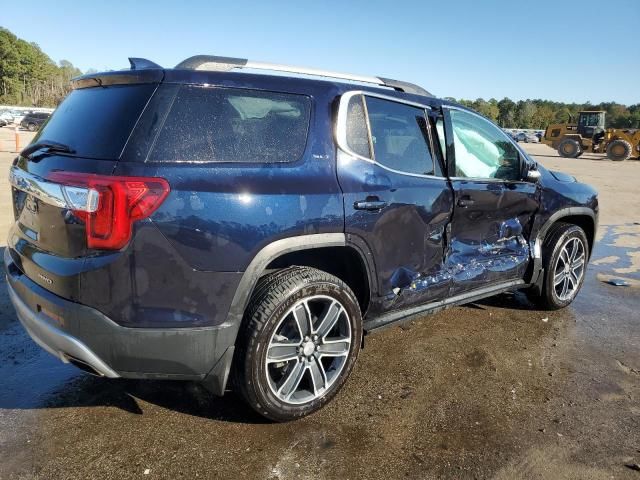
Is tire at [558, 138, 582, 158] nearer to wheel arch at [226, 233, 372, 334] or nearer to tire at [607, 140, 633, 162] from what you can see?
tire at [607, 140, 633, 162]

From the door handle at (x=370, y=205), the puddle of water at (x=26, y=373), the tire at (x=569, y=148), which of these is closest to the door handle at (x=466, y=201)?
the door handle at (x=370, y=205)

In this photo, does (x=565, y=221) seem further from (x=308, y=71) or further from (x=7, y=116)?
(x=7, y=116)

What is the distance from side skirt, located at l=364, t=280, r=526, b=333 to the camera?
3186mm

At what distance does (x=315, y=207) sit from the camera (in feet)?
8.71

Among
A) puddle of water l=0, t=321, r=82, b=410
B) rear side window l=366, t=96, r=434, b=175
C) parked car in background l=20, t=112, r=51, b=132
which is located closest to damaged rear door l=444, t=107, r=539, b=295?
rear side window l=366, t=96, r=434, b=175

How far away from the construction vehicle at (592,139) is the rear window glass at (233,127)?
1205 inches

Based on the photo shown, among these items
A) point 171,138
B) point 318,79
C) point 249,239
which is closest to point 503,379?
point 249,239

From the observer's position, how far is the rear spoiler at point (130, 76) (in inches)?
95.5

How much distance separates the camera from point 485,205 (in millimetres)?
→ 3801

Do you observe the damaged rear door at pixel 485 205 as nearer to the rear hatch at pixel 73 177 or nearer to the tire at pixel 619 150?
the rear hatch at pixel 73 177

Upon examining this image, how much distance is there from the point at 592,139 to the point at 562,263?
30.8 metres

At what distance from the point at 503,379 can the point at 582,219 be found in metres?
2.29

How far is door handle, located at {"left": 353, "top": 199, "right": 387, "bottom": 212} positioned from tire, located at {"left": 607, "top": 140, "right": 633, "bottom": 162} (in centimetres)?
3016

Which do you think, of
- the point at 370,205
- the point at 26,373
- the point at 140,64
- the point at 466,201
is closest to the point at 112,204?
the point at 140,64
